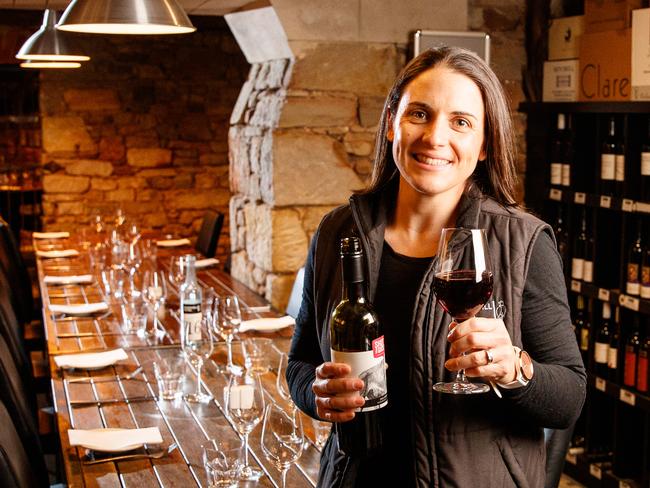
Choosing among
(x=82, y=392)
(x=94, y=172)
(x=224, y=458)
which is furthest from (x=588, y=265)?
(x=94, y=172)

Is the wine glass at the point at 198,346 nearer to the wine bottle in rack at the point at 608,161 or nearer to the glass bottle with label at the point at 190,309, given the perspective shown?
the glass bottle with label at the point at 190,309

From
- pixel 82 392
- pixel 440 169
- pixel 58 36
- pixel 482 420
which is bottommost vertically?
pixel 82 392

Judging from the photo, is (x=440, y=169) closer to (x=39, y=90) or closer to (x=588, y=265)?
(x=588, y=265)

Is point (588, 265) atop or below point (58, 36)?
below

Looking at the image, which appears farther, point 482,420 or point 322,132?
point 322,132

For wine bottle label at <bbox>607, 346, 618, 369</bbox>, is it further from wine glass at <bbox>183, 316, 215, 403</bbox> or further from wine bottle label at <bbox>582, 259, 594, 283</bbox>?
wine glass at <bbox>183, 316, 215, 403</bbox>

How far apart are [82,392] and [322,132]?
2035 millimetres

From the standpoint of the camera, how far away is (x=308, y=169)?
4.37m

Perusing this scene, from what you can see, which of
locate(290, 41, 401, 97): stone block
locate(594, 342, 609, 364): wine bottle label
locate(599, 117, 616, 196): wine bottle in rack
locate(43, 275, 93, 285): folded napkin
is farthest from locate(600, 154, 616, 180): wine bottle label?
locate(43, 275, 93, 285): folded napkin

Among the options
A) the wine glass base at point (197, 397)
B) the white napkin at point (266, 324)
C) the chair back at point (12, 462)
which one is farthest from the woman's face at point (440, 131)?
the white napkin at point (266, 324)

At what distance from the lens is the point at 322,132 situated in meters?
4.37

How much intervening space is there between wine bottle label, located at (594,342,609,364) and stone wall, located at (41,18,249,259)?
458 cm

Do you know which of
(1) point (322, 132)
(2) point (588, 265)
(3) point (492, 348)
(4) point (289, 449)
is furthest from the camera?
(1) point (322, 132)

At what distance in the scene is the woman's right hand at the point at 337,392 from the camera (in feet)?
4.49
